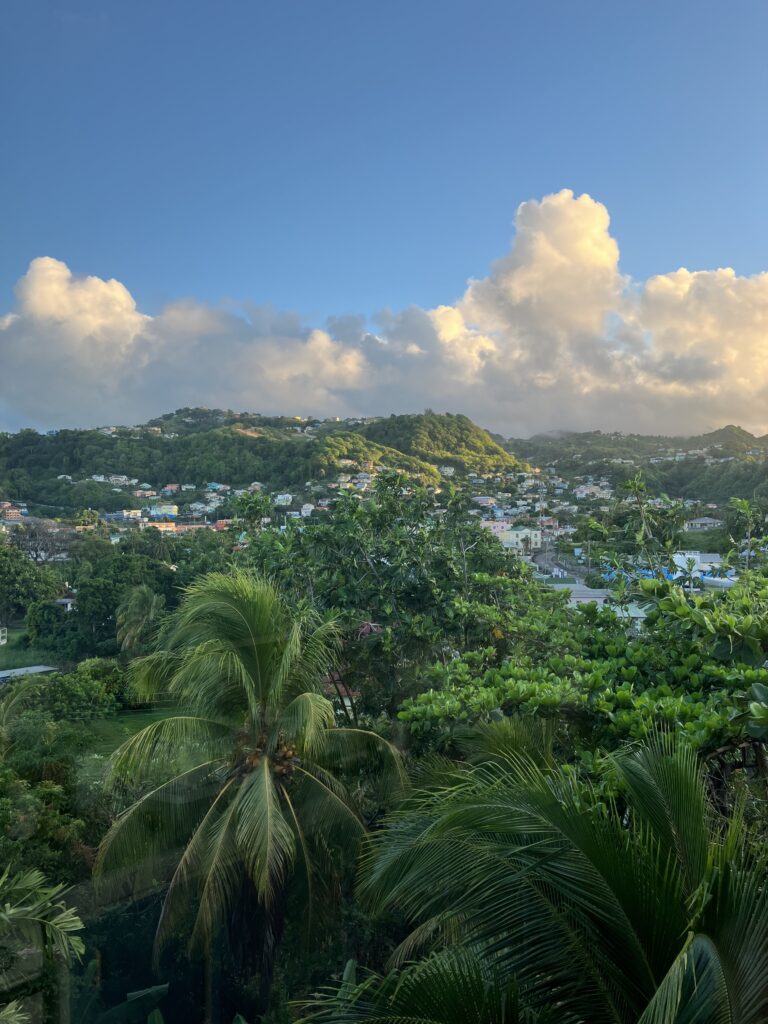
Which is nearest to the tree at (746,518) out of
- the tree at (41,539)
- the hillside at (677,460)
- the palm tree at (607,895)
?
the hillside at (677,460)

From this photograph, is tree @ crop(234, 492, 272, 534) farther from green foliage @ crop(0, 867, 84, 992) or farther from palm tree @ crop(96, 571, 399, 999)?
green foliage @ crop(0, 867, 84, 992)

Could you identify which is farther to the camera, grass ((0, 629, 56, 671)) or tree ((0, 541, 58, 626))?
tree ((0, 541, 58, 626))

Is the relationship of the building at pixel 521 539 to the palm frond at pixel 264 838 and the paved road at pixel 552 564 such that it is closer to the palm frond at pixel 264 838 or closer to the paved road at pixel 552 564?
the paved road at pixel 552 564

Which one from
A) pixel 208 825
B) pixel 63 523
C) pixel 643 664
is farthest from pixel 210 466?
pixel 643 664

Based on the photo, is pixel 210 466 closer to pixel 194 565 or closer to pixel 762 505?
pixel 194 565

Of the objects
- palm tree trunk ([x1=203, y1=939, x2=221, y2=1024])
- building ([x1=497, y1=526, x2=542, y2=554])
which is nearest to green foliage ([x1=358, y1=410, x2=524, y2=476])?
building ([x1=497, y1=526, x2=542, y2=554])

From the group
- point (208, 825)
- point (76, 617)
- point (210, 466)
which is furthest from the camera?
point (210, 466)

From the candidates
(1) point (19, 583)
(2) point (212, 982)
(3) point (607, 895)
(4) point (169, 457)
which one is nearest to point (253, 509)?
(1) point (19, 583)
